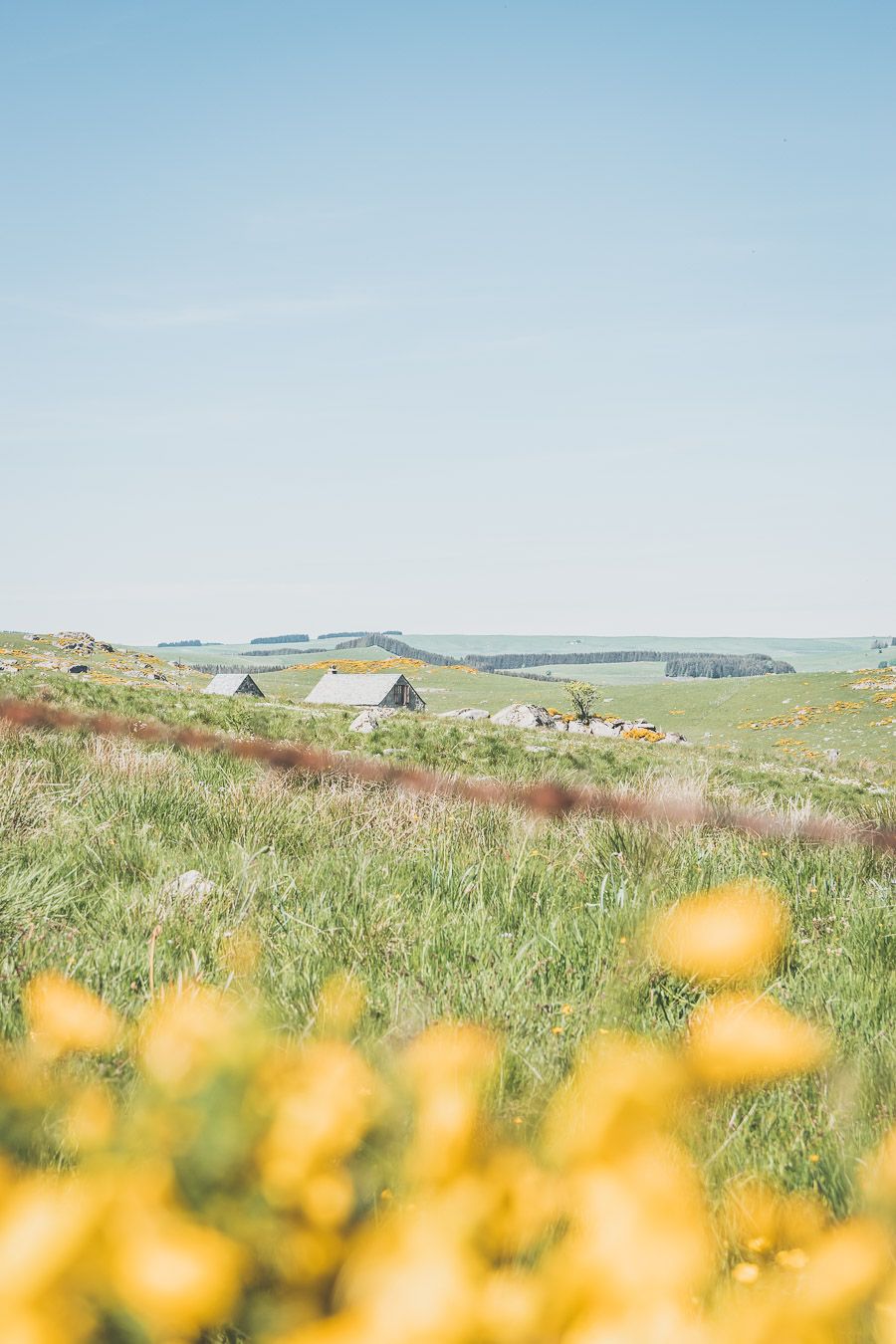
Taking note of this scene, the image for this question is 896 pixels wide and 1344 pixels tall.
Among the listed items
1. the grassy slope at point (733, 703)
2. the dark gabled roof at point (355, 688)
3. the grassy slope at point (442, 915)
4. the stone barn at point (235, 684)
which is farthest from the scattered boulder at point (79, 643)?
the grassy slope at point (442, 915)

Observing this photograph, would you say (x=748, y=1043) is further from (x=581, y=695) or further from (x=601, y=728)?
(x=581, y=695)

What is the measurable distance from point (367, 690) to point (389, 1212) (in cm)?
7886

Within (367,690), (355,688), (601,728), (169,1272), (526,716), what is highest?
(169,1272)

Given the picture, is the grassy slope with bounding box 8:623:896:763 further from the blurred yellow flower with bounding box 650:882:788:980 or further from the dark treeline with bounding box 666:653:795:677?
the dark treeline with bounding box 666:653:795:677

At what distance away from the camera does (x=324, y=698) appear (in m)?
80.7

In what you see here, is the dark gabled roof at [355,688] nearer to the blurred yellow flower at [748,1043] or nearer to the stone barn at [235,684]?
the stone barn at [235,684]

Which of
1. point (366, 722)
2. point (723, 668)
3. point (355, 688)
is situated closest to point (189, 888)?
point (366, 722)

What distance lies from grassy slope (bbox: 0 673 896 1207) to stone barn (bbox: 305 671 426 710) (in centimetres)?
7305

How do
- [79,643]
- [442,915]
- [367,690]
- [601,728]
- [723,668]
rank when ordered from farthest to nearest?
[723,668], [79,643], [367,690], [601,728], [442,915]

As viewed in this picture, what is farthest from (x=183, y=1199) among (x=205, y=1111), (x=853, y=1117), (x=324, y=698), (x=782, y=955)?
(x=324, y=698)

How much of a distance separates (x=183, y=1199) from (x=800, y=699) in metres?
81.4

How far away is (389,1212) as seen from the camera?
5.04ft

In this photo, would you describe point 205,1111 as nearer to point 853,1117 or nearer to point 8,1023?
point 8,1023

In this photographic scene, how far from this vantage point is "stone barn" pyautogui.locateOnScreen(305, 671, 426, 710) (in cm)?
7944
